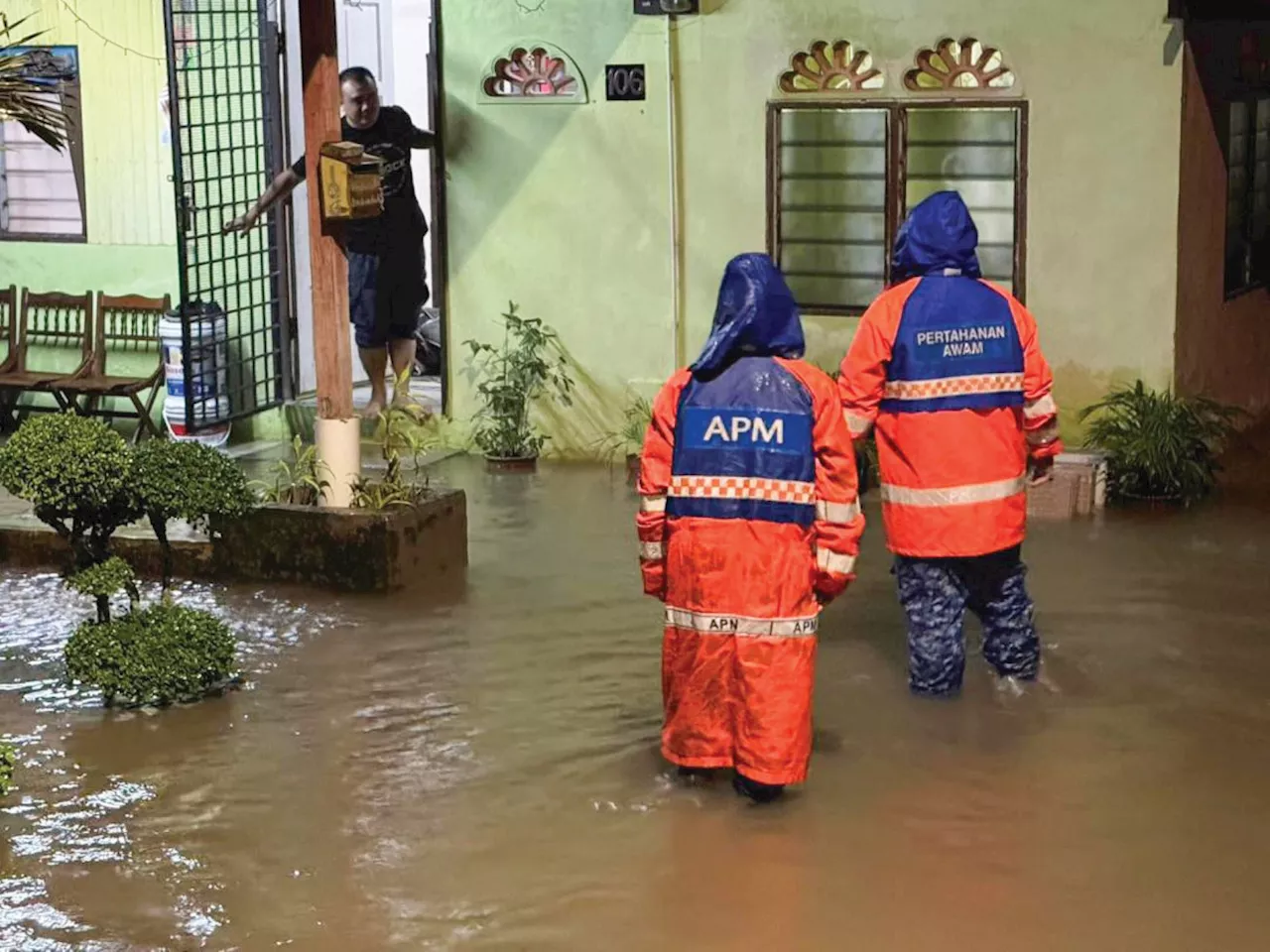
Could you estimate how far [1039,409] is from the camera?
6996 mm

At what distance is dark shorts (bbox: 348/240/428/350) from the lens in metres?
11.6

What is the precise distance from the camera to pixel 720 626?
5918 mm

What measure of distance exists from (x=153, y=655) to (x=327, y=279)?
2.36 m

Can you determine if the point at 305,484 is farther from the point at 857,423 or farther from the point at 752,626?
the point at 752,626

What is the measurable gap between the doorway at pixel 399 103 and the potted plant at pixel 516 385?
0.36 meters

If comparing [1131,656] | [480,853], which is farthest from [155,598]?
[1131,656]

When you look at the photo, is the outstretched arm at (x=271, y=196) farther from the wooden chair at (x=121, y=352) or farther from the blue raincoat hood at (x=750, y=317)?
the blue raincoat hood at (x=750, y=317)

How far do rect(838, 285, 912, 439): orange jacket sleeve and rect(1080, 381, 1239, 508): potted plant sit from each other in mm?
3599

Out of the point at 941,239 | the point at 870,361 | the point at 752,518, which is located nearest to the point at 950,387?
the point at 870,361

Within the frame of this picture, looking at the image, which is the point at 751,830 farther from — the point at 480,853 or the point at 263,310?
the point at 263,310

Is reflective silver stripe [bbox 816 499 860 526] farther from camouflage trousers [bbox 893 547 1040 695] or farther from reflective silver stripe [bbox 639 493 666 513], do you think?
camouflage trousers [bbox 893 547 1040 695]

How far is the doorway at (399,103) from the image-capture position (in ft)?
38.2

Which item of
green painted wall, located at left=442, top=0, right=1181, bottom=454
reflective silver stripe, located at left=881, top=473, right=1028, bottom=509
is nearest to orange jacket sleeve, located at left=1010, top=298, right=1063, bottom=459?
reflective silver stripe, located at left=881, top=473, right=1028, bottom=509

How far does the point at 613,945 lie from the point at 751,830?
86 centimetres
